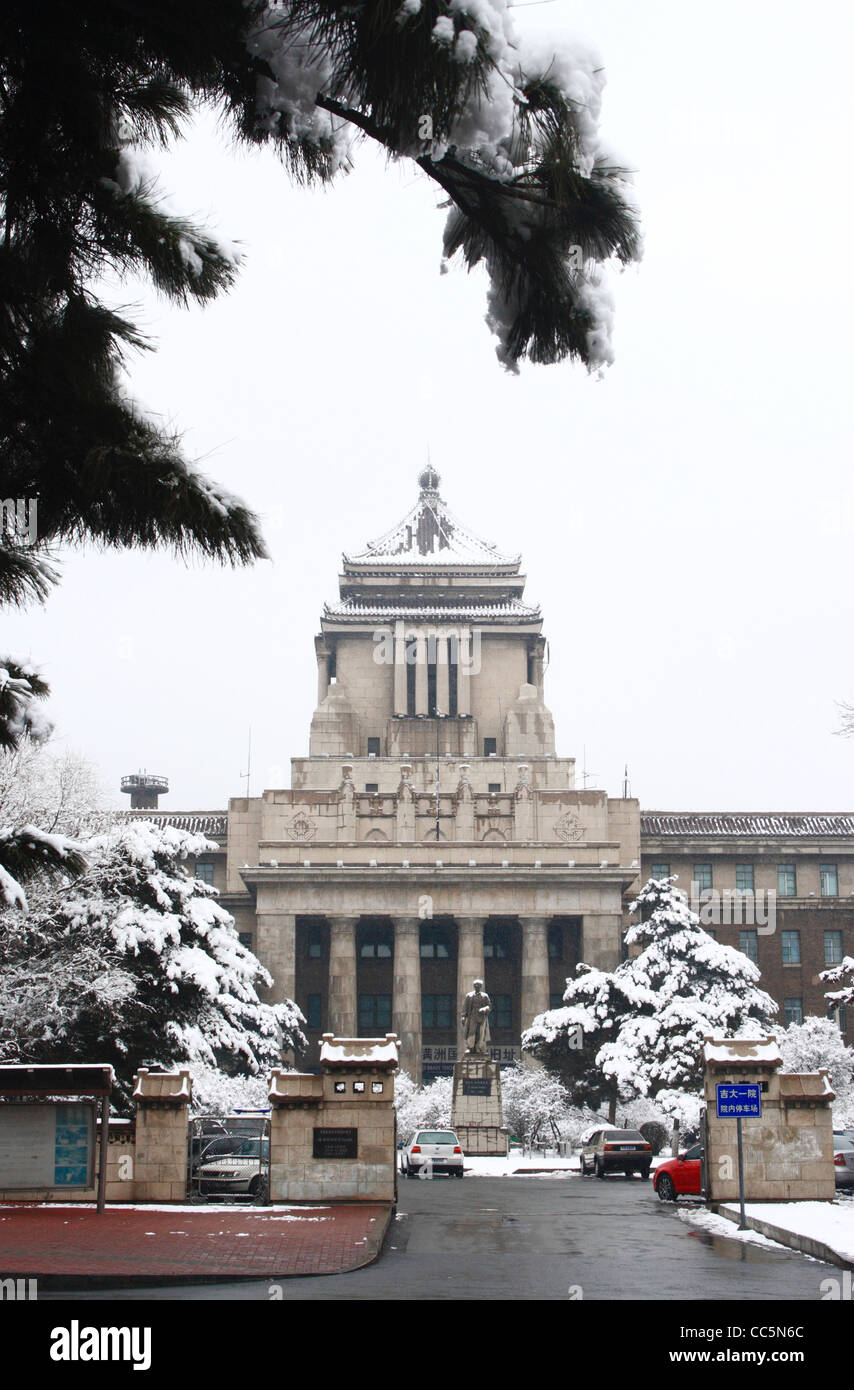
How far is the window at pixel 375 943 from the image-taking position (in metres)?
77.4

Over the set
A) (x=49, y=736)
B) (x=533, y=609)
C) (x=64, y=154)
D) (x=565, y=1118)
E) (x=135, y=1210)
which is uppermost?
(x=533, y=609)

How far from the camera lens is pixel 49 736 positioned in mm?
7164

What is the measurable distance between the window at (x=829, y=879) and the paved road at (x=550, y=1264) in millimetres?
56876

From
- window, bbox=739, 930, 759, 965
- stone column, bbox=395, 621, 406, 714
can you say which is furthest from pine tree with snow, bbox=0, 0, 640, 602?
stone column, bbox=395, 621, 406, 714

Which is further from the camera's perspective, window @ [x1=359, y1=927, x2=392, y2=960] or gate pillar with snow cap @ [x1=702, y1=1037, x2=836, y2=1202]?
window @ [x1=359, y1=927, x2=392, y2=960]

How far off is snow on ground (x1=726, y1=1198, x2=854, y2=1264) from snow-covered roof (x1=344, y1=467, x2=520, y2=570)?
7242 cm

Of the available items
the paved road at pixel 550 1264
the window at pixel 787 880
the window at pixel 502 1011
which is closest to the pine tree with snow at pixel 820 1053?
the window at pixel 787 880

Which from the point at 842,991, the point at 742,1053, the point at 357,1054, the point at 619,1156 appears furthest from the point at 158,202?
the point at 619,1156

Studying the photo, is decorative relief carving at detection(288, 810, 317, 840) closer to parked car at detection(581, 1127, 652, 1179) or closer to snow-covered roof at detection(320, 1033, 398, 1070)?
parked car at detection(581, 1127, 652, 1179)

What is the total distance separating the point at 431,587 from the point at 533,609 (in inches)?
275

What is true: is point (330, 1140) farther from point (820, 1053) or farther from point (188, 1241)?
point (820, 1053)

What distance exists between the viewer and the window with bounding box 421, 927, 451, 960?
77.6 metres
